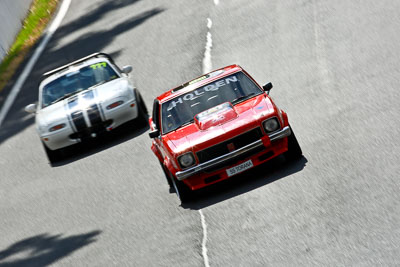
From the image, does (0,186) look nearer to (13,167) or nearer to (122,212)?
(13,167)

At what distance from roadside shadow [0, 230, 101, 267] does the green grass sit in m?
11.4

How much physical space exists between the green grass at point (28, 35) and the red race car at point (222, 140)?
1204cm

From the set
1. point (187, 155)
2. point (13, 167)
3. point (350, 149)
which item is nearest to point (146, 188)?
point (187, 155)

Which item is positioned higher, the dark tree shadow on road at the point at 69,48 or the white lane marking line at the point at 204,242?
the white lane marking line at the point at 204,242

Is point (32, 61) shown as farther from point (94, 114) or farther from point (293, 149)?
point (293, 149)

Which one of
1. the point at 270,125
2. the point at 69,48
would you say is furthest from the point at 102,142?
the point at 69,48

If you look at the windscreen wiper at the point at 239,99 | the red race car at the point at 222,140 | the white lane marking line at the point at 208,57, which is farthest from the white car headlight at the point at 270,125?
the white lane marking line at the point at 208,57

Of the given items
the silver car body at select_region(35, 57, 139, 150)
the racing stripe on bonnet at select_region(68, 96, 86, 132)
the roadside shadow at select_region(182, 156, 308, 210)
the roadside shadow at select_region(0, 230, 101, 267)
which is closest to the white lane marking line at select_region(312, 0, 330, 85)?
the silver car body at select_region(35, 57, 139, 150)

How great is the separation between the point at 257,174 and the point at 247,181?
0.69 feet

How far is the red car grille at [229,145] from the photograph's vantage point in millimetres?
11172

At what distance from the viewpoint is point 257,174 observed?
457 inches

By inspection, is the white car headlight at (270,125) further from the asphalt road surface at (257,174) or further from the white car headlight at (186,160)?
the white car headlight at (186,160)

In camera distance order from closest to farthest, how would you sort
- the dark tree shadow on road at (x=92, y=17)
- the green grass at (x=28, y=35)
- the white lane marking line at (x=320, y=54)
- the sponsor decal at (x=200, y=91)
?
the sponsor decal at (x=200, y=91) → the white lane marking line at (x=320, y=54) → the green grass at (x=28, y=35) → the dark tree shadow on road at (x=92, y=17)

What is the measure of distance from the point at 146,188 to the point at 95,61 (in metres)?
5.10
